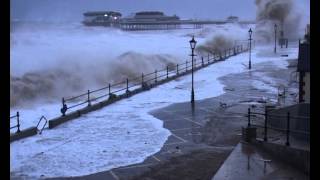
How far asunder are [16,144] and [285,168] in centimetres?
782

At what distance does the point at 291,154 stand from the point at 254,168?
858mm

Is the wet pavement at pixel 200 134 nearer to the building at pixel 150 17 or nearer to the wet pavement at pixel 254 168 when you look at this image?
the wet pavement at pixel 254 168

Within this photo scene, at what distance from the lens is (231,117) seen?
1742 cm

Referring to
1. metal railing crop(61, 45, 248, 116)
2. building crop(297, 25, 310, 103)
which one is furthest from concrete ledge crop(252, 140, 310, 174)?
metal railing crop(61, 45, 248, 116)

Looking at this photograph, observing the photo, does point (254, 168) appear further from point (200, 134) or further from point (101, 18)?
point (101, 18)

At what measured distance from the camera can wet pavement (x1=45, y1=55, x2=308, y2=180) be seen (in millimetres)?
10461

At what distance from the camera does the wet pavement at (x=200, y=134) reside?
10.5 m

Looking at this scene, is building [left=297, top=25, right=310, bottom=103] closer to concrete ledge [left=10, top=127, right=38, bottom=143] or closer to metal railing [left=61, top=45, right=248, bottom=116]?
metal railing [left=61, top=45, right=248, bottom=116]

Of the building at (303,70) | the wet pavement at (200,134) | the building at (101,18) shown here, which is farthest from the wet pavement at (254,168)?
the building at (101,18)

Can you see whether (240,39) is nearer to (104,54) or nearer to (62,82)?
(104,54)

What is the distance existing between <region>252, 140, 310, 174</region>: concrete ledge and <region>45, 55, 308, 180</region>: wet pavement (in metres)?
1.16
